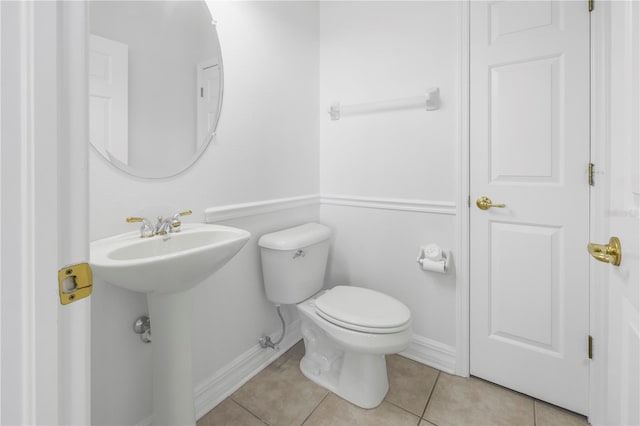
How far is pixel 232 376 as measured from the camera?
61.3 inches

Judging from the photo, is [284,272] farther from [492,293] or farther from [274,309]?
[492,293]

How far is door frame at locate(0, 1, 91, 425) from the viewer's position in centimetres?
35

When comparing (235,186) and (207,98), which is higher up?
(207,98)

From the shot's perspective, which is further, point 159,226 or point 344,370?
point 344,370

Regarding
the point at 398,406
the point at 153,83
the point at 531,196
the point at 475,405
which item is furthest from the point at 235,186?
the point at 475,405

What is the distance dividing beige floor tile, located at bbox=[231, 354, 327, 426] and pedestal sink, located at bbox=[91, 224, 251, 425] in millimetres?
393

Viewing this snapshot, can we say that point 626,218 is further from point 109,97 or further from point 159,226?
point 109,97

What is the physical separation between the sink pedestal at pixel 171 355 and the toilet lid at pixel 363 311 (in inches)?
25.1

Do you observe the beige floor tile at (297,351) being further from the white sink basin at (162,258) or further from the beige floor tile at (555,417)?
the beige floor tile at (555,417)

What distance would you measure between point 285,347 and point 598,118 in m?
1.96

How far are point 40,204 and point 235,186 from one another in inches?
46.7

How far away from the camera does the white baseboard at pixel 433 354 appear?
1.70m

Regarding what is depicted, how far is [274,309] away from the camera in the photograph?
6.05 feet

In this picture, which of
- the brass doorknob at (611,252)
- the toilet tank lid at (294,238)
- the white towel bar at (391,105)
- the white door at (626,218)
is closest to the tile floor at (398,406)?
the toilet tank lid at (294,238)
